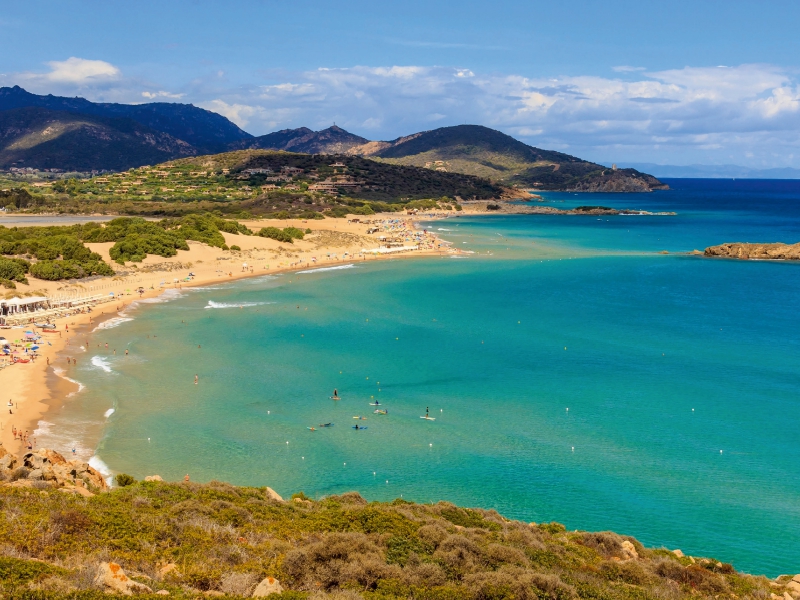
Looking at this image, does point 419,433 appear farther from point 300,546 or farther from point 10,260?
point 10,260

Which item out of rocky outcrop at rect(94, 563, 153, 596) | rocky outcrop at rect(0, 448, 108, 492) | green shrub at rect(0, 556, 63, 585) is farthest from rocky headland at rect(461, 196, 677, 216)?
green shrub at rect(0, 556, 63, 585)

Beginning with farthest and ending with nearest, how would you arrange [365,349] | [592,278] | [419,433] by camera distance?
[592,278] < [365,349] < [419,433]

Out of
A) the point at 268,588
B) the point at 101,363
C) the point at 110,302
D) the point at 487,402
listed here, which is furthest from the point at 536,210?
the point at 268,588

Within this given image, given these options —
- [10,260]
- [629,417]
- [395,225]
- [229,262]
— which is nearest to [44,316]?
[10,260]

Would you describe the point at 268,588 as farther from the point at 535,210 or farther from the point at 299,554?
the point at 535,210

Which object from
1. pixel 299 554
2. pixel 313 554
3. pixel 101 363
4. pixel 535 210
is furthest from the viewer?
pixel 535 210

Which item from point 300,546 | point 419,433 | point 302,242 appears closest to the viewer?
point 300,546

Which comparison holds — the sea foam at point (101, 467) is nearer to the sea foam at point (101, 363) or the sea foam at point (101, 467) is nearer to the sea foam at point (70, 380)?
the sea foam at point (70, 380)
